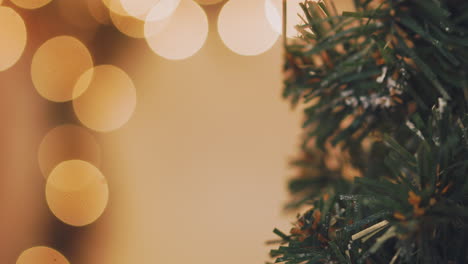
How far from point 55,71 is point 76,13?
0.16 meters

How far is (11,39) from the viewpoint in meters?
0.98

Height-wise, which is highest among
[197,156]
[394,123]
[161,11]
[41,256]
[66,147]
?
[161,11]

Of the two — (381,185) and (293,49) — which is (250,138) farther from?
(381,185)

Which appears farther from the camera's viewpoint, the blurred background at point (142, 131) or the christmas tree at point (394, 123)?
the blurred background at point (142, 131)

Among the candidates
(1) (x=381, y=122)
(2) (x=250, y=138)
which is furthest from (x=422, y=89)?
(2) (x=250, y=138)

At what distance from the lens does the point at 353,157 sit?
0.42 m

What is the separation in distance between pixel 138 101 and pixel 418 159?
97 cm

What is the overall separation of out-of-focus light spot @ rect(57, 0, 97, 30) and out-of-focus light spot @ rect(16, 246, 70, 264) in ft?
1.83

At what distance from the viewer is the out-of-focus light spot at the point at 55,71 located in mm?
1014

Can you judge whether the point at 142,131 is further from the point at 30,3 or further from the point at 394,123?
the point at 394,123

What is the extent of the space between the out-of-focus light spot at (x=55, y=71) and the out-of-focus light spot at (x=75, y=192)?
17 cm

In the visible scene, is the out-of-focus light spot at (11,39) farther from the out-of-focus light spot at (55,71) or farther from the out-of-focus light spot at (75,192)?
the out-of-focus light spot at (75,192)

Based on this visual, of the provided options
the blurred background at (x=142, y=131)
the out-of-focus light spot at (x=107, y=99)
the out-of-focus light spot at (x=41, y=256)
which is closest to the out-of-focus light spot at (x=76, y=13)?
the blurred background at (x=142, y=131)

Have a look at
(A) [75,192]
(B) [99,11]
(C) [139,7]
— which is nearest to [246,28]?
(C) [139,7]
